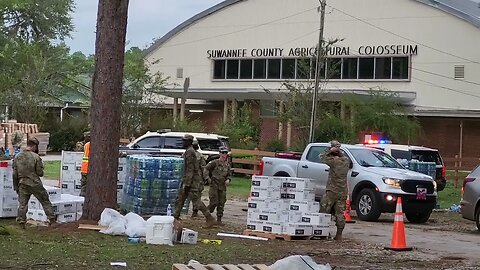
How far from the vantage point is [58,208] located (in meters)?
17.0

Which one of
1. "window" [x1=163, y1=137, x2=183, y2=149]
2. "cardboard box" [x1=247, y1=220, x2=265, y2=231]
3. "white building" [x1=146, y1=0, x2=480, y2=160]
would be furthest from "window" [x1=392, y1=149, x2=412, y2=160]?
"white building" [x1=146, y1=0, x2=480, y2=160]

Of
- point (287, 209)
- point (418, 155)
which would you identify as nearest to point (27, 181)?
point (287, 209)

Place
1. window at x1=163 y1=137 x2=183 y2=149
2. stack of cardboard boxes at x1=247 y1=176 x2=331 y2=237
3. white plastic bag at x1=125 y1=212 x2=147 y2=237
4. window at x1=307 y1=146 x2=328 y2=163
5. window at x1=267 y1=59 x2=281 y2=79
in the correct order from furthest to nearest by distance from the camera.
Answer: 1. window at x1=267 y1=59 x2=281 y2=79
2. window at x1=163 y1=137 x2=183 y2=149
3. window at x1=307 y1=146 x2=328 y2=163
4. stack of cardboard boxes at x1=247 y1=176 x2=331 y2=237
5. white plastic bag at x1=125 y1=212 x2=147 y2=237

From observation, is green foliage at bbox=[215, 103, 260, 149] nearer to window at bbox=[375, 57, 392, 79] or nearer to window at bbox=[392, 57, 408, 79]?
window at bbox=[375, 57, 392, 79]

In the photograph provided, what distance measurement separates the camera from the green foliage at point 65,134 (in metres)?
54.0

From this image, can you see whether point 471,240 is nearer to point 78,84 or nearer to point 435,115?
point 435,115

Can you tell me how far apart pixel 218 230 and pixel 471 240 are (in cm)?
509

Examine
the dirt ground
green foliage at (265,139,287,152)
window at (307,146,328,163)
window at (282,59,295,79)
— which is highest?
window at (282,59,295,79)

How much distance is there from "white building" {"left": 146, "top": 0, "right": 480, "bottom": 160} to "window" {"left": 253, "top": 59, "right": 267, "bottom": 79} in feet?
0.22

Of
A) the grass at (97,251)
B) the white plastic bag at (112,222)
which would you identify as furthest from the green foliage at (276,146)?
the grass at (97,251)

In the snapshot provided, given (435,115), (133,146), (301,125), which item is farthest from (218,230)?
(435,115)

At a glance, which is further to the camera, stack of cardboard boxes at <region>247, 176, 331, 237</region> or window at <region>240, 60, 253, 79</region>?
window at <region>240, 60, 253, 79</region>

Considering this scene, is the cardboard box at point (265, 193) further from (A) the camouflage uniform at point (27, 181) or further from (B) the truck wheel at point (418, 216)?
(B) the truck wheel at point (418, 216)

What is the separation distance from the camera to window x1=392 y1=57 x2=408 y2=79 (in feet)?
173
